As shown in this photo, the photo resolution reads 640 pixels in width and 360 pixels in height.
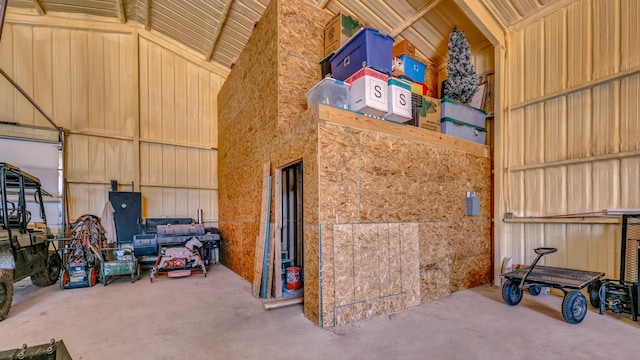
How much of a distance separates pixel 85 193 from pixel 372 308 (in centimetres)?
762

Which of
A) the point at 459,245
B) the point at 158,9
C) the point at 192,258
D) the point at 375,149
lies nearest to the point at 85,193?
the point at 192,258

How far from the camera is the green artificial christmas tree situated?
5.12 metres

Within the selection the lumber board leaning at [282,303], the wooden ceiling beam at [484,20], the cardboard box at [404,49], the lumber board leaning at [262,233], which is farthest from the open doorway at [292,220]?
the wooden ceiling beam at [484,20]

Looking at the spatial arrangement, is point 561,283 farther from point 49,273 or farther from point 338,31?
point 49,273

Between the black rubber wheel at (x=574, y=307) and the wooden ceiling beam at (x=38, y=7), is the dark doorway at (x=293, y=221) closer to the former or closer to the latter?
the black rubber wheel at (x=574, y=307)

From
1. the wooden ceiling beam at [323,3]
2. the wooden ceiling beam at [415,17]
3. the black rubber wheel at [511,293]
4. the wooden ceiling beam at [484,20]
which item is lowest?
the black rubber wheel at [511,293]

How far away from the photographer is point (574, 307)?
3344mm

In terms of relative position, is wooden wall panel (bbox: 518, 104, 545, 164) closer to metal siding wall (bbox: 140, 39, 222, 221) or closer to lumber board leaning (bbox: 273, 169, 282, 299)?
lumber board leaning (bbox: 273, 169, 282, 299)

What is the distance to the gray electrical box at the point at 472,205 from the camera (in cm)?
498

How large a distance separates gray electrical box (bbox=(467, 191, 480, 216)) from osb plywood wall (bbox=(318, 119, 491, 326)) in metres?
0.13

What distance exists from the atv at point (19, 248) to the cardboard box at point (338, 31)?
17.4 ft

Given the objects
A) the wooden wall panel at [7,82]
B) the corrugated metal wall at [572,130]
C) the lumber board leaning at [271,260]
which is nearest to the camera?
the corrugated metal wall at [572,130]

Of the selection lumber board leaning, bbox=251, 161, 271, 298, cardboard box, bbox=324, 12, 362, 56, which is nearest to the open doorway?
lumber board leaning, bbox=251, 161, 271, 298

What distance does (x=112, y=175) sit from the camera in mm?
7438
